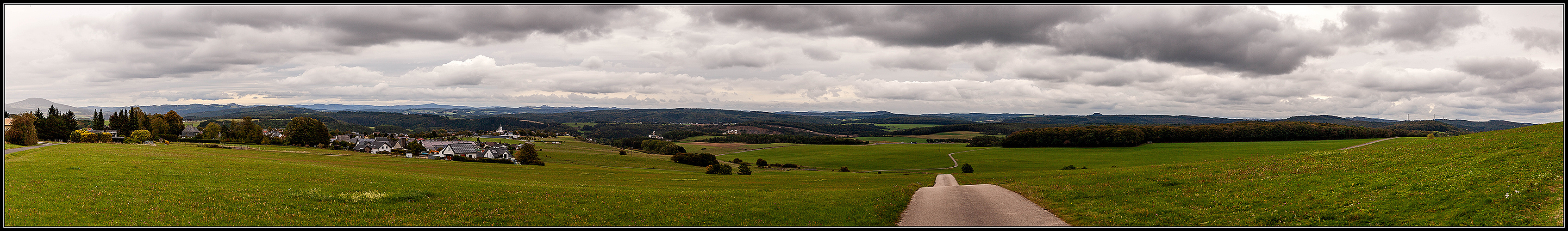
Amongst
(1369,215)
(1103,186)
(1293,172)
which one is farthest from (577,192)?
(1293,172)

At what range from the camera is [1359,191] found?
1725 centimetres

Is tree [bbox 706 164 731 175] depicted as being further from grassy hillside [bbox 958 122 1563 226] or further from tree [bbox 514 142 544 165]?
grassy hillside [bbox 958 122 1563 226]

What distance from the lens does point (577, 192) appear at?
23.9 m

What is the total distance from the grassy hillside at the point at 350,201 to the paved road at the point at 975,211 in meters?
0.88

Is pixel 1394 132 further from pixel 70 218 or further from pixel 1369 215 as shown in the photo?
pixel 70 218

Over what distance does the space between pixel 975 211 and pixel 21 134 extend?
83964 mm

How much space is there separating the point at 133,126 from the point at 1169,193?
5647 inches

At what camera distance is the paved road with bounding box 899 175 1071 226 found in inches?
652

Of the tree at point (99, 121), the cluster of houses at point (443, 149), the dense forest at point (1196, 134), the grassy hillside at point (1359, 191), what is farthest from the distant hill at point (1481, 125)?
the tree at point (99, 121)

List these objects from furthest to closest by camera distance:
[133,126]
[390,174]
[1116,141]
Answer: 1. [1116,141]
2. [133,126]
3. [390,174]

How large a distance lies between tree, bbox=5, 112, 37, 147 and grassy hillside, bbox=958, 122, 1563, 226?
85180mm

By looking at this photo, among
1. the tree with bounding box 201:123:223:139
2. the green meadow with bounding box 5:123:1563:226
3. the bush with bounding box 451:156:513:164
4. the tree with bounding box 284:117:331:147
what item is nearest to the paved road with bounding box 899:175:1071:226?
the green meadow with bounding box 5:123:1563:226

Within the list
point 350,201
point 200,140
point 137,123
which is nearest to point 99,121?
point 137,123

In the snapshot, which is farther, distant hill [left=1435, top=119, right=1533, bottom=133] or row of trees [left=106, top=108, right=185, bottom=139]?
distant hill [left=1435, top=119, right=1533, bottom=133]
